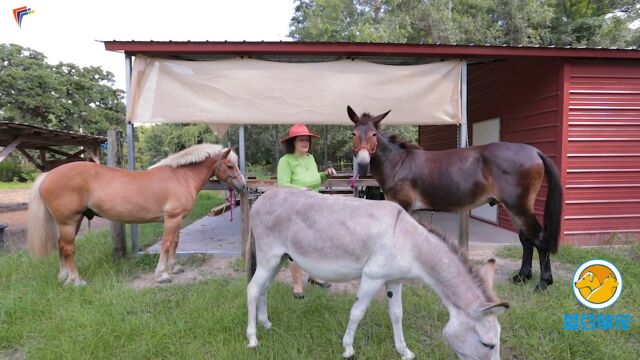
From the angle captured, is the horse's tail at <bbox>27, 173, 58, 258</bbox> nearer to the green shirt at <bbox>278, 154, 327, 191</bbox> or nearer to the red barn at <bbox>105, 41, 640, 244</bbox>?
the red barn at <bbox>105, 41, 640, 244</bbox>

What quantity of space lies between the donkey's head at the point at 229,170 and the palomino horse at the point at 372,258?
66.8 inches

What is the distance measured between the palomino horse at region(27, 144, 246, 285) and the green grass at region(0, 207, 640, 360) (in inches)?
18.4

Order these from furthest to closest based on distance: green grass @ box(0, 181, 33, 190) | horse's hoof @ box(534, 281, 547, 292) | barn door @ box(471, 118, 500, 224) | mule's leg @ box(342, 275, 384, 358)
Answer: green grass @ box(0, 181, 33, 190) < barn door @ box(471, 118, 500, 224) < horse's hoof @ box(534, 281, 547, 292) < mule's leg @ box(342, 275, 384, 358)

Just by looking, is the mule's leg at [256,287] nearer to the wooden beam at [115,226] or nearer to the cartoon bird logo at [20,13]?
the wooden beam at [115,226]

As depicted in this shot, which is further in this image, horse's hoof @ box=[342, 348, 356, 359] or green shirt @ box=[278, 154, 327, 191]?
green shirt @ box=[278, 154, 327, 191]

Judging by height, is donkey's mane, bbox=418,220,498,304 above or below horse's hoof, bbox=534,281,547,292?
above

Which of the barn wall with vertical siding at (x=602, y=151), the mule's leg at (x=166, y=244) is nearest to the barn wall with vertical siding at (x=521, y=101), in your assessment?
the barn wall with vertical siding at (x=602, y=151)

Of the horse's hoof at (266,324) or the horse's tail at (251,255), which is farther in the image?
the horse's tail at (251,255)

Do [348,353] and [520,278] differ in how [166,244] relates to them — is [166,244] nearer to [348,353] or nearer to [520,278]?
[348,353]

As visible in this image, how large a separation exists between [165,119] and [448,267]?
4138 millimetres

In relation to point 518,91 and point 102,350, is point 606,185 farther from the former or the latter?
point 102,350

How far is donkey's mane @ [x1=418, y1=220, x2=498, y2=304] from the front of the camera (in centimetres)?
177

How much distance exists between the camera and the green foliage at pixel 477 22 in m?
13.9

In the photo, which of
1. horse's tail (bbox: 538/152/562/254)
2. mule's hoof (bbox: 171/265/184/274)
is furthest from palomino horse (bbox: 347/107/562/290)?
mule's hoof (bbox: 171/265/184/274)
